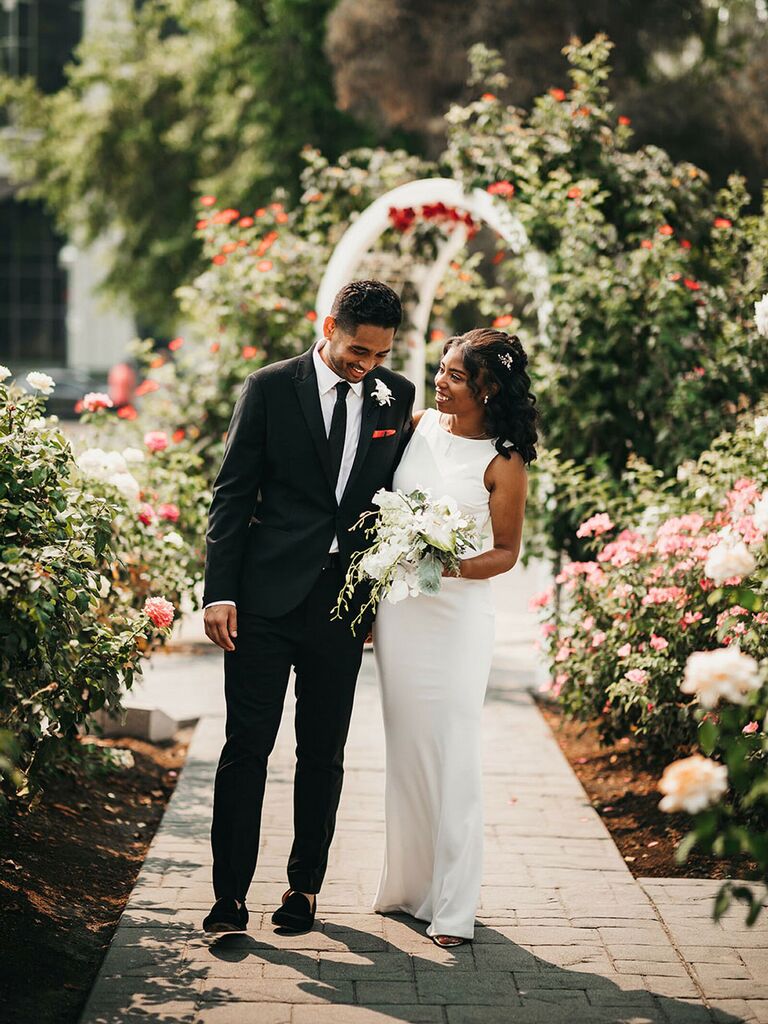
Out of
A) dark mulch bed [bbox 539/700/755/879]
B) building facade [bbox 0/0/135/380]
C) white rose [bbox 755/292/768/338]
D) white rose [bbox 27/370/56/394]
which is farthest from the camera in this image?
building facade [bbox 0/0/135/380]

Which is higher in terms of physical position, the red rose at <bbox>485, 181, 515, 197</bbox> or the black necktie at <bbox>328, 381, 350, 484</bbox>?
the red rose at <bbox>485, 181, 515, 197</bbox>

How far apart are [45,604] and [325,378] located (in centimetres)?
117

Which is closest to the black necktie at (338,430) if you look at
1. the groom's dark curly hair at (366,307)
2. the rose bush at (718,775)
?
the groom's dark curly hair at (366,307)

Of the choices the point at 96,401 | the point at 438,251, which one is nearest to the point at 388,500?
the point at 96,401

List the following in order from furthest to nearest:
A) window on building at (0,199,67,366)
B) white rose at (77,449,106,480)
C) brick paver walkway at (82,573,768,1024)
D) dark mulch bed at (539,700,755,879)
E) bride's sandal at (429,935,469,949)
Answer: window on building at (0,199,67,366) → white rose at (77,449,106,480) → dark mulch bed at (539,700,755,879) → bride's sandal at (429,935,469,949) → brick paver walkway at (82,573,768,1024)

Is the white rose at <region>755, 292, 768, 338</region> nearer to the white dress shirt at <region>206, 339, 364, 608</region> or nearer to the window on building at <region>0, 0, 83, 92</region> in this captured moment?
the white dress shirt at <region>206, 339, 364, 608</region>

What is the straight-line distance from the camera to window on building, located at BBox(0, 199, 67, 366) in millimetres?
41625

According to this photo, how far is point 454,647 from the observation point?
427 centimetres

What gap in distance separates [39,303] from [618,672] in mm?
38811

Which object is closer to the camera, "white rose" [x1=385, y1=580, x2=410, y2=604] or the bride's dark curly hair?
"white rose" [x1=385, y1=580, x2=410, y2=604]

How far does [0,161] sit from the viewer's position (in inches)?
1649

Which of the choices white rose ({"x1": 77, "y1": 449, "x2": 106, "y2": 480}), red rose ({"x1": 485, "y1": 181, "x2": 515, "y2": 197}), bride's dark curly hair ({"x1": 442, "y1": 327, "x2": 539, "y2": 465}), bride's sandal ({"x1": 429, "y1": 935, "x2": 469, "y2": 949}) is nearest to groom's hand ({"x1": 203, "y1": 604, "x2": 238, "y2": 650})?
bride's dark curly hair ({"x1": 442, "y1": 327, "x2": 539, "y2": 465})

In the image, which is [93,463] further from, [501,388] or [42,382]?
[501,388]

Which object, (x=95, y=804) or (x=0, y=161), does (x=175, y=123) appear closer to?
(x=95, y=804)
